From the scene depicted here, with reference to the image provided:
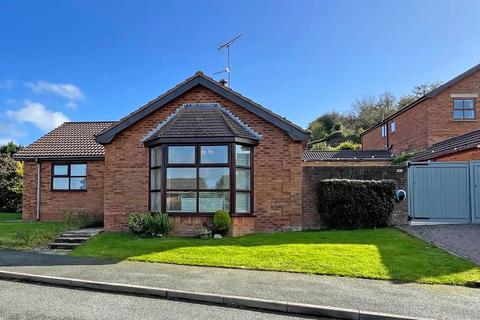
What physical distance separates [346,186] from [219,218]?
441cm

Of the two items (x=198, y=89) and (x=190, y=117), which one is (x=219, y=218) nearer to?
(x=190, y=117)

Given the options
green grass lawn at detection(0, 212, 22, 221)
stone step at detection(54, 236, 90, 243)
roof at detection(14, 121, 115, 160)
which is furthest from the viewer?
green grass lawn at detection(0, 212, 22, 221)

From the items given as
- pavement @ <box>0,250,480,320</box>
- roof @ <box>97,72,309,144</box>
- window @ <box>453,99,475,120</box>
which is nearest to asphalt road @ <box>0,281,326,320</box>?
pavement @ <box>0,250,480,320</box>

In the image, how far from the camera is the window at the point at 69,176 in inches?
709

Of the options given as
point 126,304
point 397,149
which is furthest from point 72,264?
point 397,149

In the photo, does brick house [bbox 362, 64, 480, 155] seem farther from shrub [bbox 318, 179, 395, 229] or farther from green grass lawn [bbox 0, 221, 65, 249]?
green grass lawn [bbox 0, 221, 65, 249]

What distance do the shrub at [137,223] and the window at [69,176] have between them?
18.1 feet

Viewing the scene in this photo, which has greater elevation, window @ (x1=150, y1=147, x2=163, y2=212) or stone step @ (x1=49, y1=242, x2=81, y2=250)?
window @ (x1=150, y1=147, x2=163, y2=212)

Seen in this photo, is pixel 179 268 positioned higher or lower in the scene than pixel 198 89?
lower

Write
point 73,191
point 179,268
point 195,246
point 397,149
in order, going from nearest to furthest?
point 179,268 < point 195,246 < point 73,191 < point 397,149

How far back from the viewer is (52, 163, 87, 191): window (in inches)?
709

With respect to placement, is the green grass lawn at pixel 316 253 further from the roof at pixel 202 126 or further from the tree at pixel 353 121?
the tree at pixel 353 121

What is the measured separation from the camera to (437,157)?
746 inches

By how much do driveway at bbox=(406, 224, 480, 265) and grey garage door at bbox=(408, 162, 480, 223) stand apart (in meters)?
0.74
